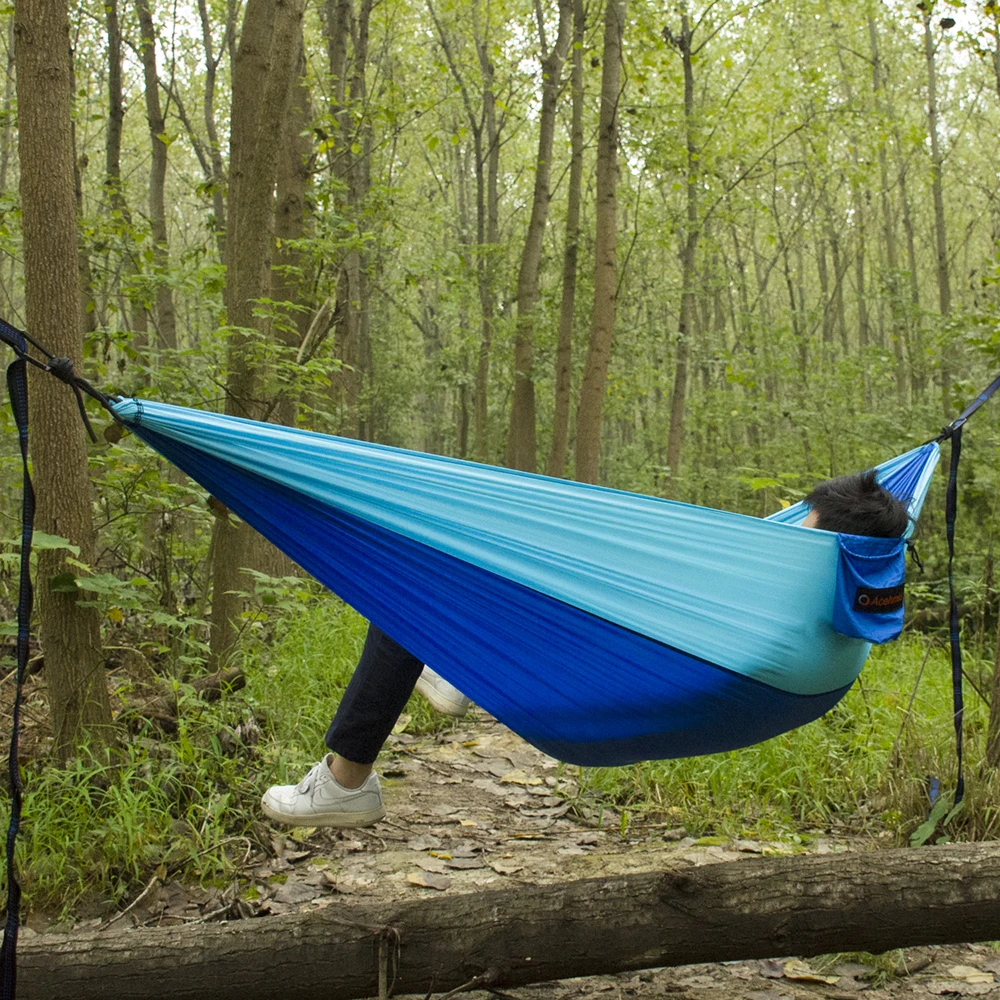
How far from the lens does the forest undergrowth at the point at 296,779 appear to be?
2.05 metres

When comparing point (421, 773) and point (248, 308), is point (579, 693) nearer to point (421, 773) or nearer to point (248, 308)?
point (421, 773)

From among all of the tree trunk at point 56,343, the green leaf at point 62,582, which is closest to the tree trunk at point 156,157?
the tree trunk at point 56,343

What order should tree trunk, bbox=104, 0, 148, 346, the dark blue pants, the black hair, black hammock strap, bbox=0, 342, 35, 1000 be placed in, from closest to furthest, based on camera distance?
black hammock strap, bbox=0, 342, 35, 1000, the black hair, the dark blue pants, tree trunk, bbox=104, 0, 148, 346

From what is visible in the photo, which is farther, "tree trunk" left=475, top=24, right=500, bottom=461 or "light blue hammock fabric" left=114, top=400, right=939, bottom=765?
"tree trunk" left=475, top=24, right=500, bottom=461

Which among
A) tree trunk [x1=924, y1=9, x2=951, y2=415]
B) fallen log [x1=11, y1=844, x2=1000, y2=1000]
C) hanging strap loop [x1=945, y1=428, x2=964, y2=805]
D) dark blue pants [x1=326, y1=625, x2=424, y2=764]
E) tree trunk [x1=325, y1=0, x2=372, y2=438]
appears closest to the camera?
fallen log [x1=11, y1=844, x2=1000, y2=1000]

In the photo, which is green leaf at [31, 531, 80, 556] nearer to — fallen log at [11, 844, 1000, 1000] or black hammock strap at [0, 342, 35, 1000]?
black hammock strap at [0, 342, 35, 1000]

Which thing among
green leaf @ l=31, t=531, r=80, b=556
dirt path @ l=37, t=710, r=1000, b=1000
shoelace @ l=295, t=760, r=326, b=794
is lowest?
dirt path @ l=37, t=710, r=1000, b=1000

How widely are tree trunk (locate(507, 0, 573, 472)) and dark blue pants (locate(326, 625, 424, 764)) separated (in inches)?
228

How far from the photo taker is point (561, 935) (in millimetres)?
1432

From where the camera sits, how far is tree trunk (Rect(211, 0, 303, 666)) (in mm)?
3115

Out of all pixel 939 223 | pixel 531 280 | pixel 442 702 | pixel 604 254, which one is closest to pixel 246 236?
pixel 442 702

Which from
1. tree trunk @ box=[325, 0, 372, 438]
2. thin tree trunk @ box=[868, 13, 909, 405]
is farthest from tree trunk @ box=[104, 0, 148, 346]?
thin tree trunk @ box=[868, 13, 909, 405]

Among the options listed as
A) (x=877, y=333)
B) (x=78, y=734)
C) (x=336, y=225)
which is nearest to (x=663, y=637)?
(x=78, y=734)

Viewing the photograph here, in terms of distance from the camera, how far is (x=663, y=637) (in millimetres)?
1392
